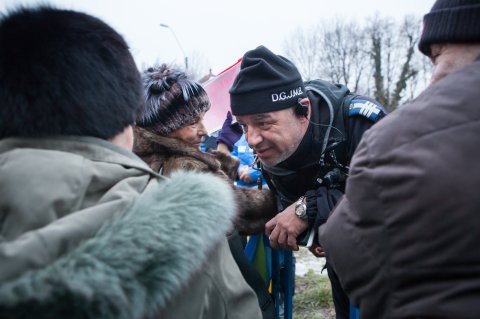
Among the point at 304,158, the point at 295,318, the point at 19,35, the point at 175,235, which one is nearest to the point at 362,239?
the point at 175,235

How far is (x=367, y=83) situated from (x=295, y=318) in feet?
126

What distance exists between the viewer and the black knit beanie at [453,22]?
1.03 meters

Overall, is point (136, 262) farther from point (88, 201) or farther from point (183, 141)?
point (183, 141)

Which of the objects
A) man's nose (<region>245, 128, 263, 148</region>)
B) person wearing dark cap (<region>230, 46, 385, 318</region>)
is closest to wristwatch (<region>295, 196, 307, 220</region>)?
person wearing dark cap (<region>230, 46, 385, 318</region>)

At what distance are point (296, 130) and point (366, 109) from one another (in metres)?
0.44

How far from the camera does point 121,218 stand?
83 centimetres

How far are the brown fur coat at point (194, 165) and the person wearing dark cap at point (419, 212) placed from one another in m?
1.19

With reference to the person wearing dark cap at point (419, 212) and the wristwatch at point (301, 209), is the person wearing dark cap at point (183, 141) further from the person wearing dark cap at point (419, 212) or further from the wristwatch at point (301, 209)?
the person wearing dark cap at point (419, 212)

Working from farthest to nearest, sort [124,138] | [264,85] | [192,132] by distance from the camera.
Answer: [192,132]
[264,85]
[124,138]

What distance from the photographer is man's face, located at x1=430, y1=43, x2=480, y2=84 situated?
107cm

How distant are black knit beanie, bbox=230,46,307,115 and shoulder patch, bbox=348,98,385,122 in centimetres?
36

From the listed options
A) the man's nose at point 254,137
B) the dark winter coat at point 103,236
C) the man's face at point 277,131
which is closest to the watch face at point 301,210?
the man's face at point 277,131

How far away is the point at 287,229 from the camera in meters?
1.95

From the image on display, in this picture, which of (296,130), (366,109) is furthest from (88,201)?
(366,109)
